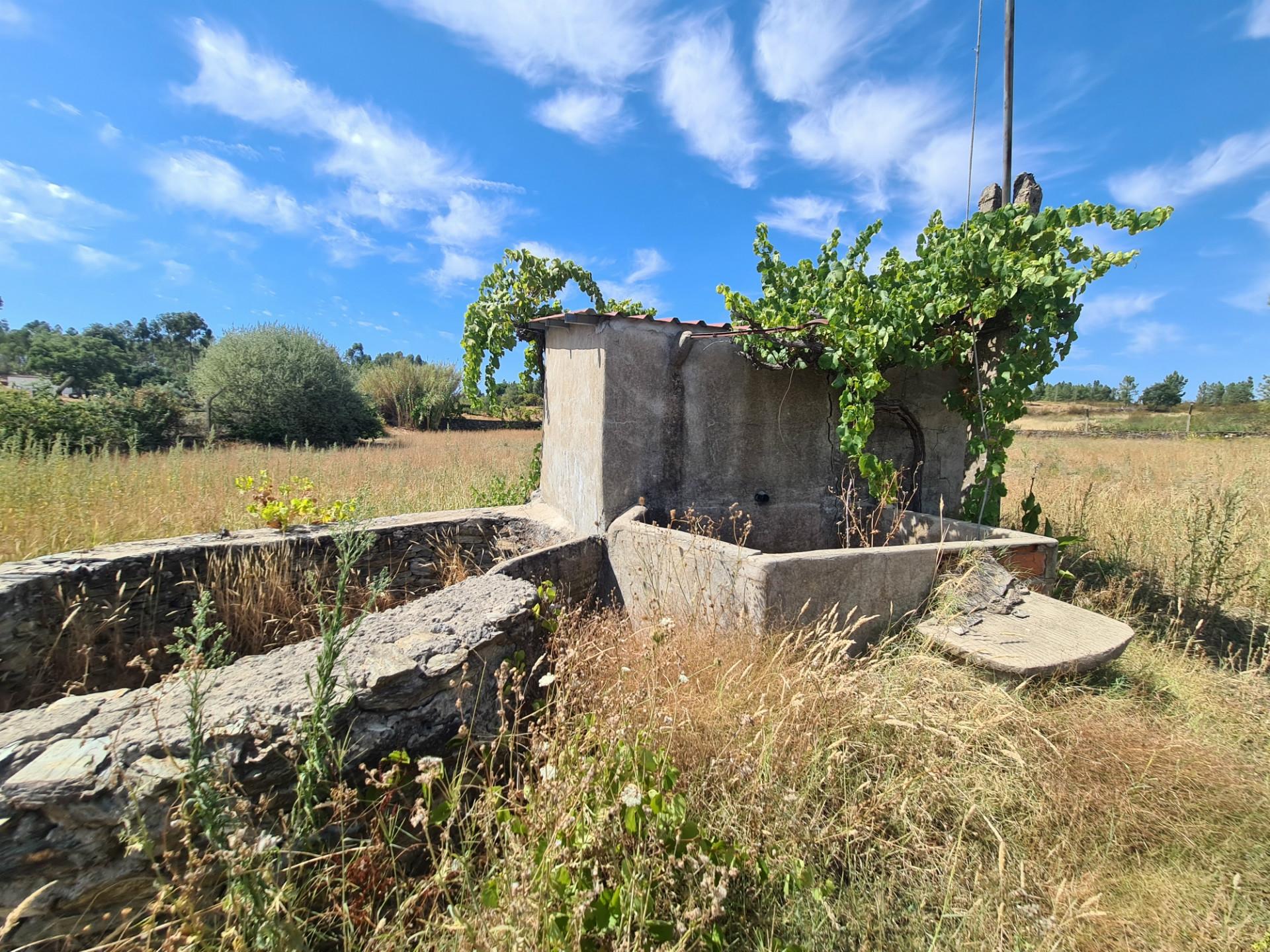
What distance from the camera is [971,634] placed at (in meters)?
3.29

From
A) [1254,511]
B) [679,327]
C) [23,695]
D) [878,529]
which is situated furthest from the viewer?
[1254,511]

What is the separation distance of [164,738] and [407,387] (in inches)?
1062

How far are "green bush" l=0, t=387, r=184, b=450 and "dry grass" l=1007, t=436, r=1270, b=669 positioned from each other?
11527 mm

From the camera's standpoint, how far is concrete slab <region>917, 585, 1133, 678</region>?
3.00 metres

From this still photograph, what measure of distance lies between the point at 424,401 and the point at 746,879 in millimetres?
25634

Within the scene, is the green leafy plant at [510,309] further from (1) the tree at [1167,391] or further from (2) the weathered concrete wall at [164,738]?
(1) the tree at [1167,391]

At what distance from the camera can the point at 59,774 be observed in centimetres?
162

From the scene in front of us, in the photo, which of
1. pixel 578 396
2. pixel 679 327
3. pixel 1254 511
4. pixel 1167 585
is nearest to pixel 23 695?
pixel 578 396

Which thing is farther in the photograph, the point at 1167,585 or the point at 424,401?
the point at 424,401

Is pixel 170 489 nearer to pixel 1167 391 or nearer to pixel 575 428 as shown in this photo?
pixel 575 428

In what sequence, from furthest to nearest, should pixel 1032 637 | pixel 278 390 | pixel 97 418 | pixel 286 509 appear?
pixel 278 390
pixel 97 418
pixel 286 509
pixel 1032 637

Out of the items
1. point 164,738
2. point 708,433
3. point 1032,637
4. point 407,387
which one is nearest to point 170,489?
point 164,738

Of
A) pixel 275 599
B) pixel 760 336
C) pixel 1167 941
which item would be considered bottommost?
pixel 1167 941

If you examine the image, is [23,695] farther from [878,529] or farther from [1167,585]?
[1167,585]
